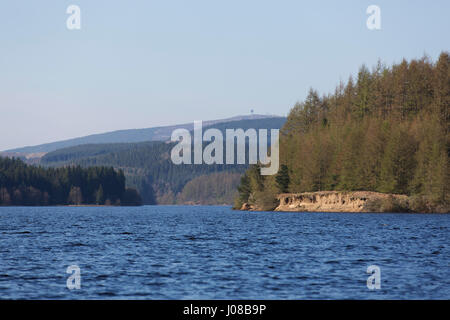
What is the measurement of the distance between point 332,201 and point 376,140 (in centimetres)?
1494

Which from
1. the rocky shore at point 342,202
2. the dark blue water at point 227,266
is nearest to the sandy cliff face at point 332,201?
the rocky shore at point 342,202

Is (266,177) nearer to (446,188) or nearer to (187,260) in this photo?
(446,188)

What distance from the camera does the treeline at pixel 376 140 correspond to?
102 meters

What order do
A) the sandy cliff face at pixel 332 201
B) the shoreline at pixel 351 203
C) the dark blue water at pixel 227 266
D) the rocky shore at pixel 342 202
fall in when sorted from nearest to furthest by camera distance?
the dark blue water at pixel 227 266 → the shoreline at pixel 351 203 → the rocky shore at pixel 342 202 → the sandy cliff face at pixel 332 201

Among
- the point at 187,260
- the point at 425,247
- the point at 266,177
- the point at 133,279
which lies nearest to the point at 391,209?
the point at 266,177

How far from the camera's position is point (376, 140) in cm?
10956

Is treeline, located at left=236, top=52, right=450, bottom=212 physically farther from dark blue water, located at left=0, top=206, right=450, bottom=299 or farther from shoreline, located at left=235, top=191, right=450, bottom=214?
dark blue water, located at left=0, top=206, right=450, bottom=299

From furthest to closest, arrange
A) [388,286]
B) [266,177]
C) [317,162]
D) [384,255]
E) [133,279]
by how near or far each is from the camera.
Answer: [266,177]
[317,162]
[384,255]
[133,279]
[388,286]

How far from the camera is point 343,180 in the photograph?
11394 cm

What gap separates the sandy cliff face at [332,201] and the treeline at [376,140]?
1322 mm

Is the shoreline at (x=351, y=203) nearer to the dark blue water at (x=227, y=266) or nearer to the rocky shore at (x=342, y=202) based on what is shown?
the rocky shore at (x=342, y=202)

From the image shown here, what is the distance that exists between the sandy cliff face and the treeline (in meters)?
1.32

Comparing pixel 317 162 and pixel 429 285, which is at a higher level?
pixel 317 162

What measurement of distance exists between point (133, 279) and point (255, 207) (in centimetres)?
11520
